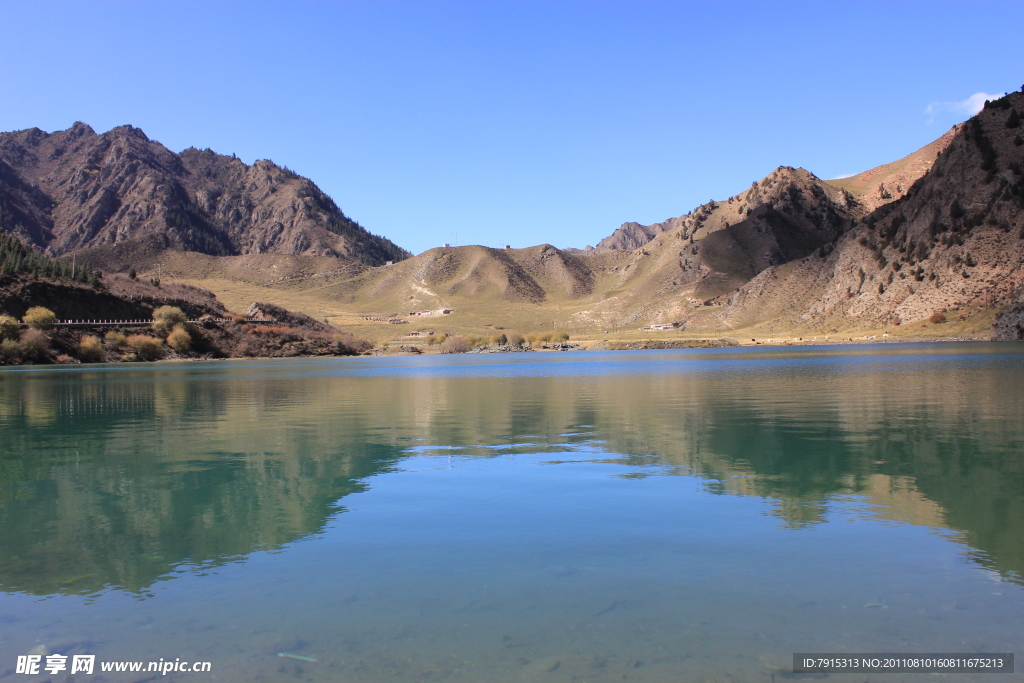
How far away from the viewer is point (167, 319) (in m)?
127

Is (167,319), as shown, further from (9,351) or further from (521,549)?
(521,549)

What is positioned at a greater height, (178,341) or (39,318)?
(39,318)

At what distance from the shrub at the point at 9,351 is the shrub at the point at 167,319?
84.4ft

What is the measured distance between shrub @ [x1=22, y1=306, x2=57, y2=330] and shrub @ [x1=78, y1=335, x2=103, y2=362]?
4.76m

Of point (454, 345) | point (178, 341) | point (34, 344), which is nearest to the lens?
point (34, 344)

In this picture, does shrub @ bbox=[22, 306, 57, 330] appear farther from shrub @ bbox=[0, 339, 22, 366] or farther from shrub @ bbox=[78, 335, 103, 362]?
shrub @ bbox=[0, 339, 22, 366]

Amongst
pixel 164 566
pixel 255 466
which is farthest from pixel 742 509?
pixel 255 466

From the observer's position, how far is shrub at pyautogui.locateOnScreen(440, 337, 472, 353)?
163000 millimetres

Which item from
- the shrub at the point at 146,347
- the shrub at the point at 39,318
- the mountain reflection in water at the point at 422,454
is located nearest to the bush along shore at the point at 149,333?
the shrub at the point at 39,318

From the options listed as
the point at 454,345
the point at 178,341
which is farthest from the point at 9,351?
the point at 454,345

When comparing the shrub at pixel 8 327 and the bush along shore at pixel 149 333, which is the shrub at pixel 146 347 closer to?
the bush along shore at pixel 149 333

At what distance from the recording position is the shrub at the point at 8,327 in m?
99.1

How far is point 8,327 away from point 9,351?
335 cm

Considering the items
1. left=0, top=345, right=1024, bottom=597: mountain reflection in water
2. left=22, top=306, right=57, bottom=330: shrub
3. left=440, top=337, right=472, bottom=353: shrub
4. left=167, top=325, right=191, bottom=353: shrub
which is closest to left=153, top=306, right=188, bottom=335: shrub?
left=167, top=325, right=191, bottom=353: shrub
